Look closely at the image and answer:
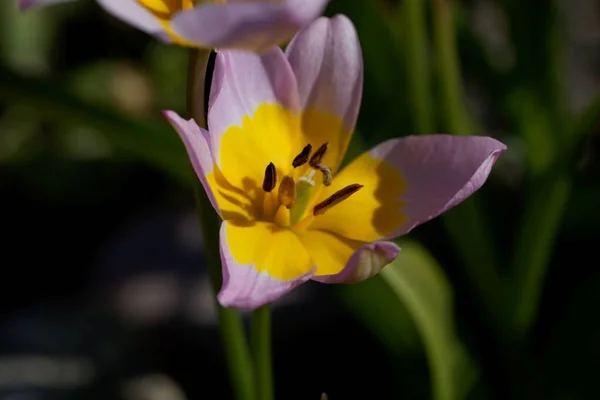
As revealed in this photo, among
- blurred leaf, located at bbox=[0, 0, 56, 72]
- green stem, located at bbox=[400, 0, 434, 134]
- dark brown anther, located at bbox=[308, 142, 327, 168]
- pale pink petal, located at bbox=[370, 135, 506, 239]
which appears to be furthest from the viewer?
blurred leaf, located at bbox=[0, 0, 56, 72]

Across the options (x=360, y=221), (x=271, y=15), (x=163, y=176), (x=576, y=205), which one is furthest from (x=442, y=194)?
(x=163, y=176)

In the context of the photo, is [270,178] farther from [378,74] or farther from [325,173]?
[378,74]

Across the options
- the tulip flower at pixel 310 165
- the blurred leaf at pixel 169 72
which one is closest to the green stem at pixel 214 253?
the tulip flower at pixel 310 165

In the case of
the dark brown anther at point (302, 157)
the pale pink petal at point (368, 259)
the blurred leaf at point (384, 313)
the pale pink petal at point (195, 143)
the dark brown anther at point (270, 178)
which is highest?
the pale pink petal at point (195, 143)

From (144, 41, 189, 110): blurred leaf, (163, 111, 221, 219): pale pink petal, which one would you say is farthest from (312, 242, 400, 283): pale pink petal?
(144, 41, 189, 110): blurred leaf

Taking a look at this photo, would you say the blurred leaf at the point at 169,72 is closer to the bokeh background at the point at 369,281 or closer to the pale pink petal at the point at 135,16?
the bokeh background at the point at 369,281

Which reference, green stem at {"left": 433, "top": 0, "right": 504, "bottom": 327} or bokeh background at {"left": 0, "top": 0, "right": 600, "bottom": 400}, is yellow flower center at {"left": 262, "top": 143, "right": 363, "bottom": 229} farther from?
green stem at {"left": 433, "top": 0, "right": 504, "bottom": 327}
